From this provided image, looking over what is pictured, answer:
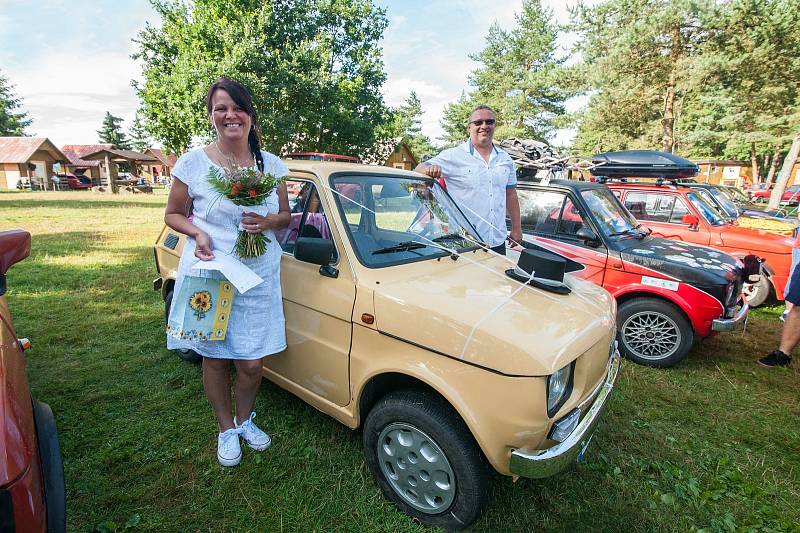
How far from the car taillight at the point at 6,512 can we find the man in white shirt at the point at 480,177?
10.8 ft

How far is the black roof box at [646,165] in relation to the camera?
A: 6465 millimetres

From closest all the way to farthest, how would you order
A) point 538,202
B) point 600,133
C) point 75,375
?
point 75,375, point 538,202, point 600,133

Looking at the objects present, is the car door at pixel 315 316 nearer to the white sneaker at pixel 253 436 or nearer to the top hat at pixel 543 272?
the white sneaker at pixel 253 436

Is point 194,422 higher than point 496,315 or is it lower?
lower

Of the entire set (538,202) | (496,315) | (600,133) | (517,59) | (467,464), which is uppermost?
(517,59)

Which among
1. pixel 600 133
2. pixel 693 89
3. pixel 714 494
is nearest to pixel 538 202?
pixel 714 494

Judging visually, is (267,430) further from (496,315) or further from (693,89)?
(693,89)

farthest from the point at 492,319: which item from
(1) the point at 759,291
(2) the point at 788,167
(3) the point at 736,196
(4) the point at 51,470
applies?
(2) the point at 788,167

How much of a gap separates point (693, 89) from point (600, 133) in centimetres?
846

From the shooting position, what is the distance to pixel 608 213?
505cm

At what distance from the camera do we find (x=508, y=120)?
3212 cm

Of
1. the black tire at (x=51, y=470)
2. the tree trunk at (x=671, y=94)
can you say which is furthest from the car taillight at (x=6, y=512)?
the tree trunk at (x=671, y=94)

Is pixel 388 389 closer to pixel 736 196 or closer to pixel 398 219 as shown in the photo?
pixel 398 219

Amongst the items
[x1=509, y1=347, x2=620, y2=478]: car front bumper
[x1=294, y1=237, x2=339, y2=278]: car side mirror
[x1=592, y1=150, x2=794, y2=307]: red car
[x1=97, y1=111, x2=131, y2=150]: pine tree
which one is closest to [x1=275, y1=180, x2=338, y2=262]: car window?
[x1=294, y1=237, x2=339, y2=278]: car side mirror
